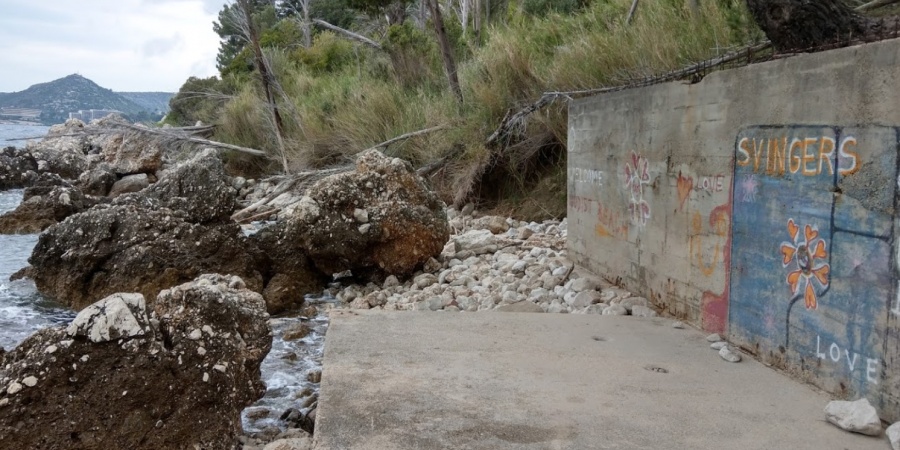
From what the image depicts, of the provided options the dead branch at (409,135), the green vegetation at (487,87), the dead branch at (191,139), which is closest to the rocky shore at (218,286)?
the green vegetation at (487,87)

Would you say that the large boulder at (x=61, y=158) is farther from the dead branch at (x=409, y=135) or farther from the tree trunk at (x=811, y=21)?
the tree trunk at (x=811, y=21)

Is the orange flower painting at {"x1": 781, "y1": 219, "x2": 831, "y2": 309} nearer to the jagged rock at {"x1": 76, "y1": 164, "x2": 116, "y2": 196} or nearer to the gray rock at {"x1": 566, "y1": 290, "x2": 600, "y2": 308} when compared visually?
the gray rock at {"x1": 566, "y1": 290, "x2": 600, "y2": 308}

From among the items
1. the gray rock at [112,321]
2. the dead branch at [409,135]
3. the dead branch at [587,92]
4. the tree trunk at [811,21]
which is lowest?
the gray rock at [112,321]

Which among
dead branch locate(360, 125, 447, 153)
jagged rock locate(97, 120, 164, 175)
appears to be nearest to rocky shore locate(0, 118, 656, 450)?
dead branch locate(360, 125, 447, 153)

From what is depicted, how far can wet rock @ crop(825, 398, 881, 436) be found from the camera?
3.54 m

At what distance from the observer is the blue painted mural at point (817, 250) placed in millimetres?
3686

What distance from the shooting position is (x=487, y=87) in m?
13.1

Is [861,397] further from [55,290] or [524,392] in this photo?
[55,290]

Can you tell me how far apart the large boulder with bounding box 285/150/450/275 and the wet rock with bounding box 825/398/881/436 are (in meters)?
6.30

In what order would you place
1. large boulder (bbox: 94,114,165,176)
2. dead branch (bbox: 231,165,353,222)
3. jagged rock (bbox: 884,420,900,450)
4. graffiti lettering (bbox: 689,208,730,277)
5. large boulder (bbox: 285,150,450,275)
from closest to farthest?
1. jagged rock (bbox: 884,420,900,450)
2. graffiti lettering (bbox: 689,208,730,277)
3. large boulder (bbox: 285,150,450,275)
4. dead branch (bbox: 231,165,353,222)
5. large boulder (bbox: 94,114,165,176)

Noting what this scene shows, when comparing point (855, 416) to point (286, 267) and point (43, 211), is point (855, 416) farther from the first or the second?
point (43, 211)

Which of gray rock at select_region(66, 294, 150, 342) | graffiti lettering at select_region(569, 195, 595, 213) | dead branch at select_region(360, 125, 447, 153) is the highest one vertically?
dead branch at select_region(360, 125, 447, 153)

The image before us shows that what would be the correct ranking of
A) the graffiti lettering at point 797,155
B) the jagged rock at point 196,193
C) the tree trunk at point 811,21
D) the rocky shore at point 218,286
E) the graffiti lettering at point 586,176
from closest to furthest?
1. the graffiti lettering at point 797,155
2. the rocky shore at point 218,286
3. the tree trunk at point 811,21
4. the graffiti lettering at point 586,176
5. the jagged rock at point 196,193

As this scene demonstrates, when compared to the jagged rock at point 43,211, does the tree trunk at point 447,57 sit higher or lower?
higher
